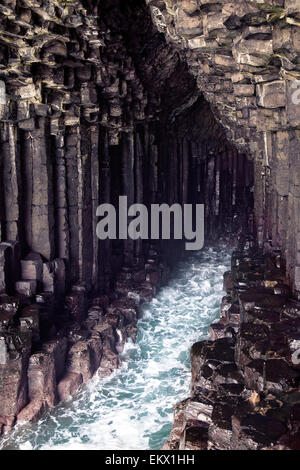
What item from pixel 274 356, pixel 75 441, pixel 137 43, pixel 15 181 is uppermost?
pixel 137 43

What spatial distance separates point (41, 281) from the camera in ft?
39.8

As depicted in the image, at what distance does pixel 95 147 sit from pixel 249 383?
9282 mm

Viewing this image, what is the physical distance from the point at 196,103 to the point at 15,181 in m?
13.7

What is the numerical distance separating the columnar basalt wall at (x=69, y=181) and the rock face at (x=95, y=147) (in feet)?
0.12

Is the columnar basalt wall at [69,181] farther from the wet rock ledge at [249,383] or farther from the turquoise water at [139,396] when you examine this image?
the wet rock ledge at [249,383]

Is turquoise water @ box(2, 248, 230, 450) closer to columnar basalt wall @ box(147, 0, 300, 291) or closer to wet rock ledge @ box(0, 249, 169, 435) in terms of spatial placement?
wet rock ledge @ box(0, 249, 169, 435)

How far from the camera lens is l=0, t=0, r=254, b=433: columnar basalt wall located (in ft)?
32.7

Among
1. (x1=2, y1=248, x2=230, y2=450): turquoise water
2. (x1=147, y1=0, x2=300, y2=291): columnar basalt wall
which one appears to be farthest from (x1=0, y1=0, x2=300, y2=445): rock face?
→ (x1=2, y1=248, x2=230, y2=450): turquoise water

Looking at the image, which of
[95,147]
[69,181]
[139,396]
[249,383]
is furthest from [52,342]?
[95,147]

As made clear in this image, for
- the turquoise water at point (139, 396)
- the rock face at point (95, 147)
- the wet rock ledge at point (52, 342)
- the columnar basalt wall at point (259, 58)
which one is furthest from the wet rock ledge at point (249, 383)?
the wet rock ledge at point (52, 342)

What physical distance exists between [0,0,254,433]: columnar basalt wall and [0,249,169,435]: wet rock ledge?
0.03m

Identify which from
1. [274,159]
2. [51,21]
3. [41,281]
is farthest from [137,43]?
[41,281]
